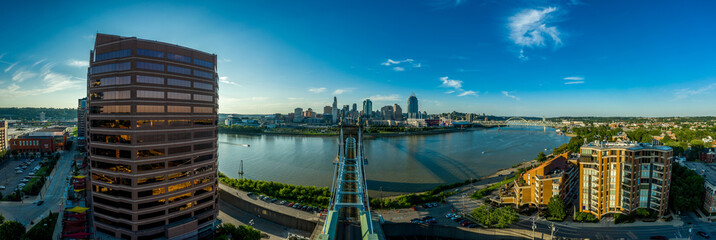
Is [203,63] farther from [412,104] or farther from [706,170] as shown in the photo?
[412,104]

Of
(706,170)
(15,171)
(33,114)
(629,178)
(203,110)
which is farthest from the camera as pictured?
(33,114)

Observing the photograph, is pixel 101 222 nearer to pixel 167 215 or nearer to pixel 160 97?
pixel 167 215

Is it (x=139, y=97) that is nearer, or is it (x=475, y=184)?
(x=139, y=97)

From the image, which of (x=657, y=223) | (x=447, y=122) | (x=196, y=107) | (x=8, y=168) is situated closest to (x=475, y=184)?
(x=657, y=223)

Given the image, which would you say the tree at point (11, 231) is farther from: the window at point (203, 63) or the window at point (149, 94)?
the window at point (203, 63)

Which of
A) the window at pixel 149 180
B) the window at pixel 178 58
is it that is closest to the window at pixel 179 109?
the window at pixel 178 58

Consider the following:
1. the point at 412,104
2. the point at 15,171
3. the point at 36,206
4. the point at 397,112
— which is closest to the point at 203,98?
the point at 36,206
